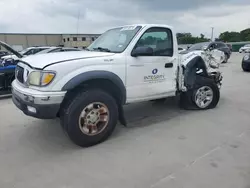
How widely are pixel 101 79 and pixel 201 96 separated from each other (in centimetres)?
270

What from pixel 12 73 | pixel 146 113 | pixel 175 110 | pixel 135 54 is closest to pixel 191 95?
pixel 175 110

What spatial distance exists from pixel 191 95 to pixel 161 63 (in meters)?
1.29

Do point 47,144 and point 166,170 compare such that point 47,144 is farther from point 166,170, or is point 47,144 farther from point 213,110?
point 213,110

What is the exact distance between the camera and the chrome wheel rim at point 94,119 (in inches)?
146

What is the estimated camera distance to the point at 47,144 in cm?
394

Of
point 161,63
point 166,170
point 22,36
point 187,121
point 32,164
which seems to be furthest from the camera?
point 22,36

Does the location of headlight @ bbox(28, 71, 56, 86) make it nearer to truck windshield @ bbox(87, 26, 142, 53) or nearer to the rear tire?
truck windshield @ bbox(87, 26, 142, 53)

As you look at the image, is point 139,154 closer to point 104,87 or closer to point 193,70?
point 104,87

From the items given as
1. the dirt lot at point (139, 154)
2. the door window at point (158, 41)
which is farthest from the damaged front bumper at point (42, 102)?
the door window at point (158, 41)

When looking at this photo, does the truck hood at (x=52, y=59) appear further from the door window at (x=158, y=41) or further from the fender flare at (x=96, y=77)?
the door window at (x=158, y=41)

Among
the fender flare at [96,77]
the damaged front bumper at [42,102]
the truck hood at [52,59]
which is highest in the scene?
the truck hood at [52,59]

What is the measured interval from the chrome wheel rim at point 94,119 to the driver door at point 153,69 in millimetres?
587

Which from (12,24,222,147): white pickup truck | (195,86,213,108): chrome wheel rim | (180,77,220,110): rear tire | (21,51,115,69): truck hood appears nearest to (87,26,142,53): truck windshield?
(12,24,222,147): white pickup truck

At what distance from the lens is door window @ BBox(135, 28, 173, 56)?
447 cm
